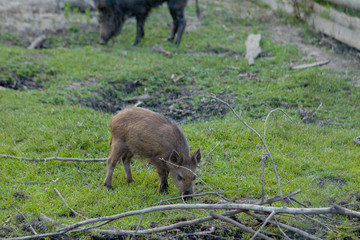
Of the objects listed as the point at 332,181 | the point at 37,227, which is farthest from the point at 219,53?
the point at 37,227

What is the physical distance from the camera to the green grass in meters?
4.91

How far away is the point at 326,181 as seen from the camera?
17.4 ft

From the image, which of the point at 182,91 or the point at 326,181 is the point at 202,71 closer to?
the point at 182,91

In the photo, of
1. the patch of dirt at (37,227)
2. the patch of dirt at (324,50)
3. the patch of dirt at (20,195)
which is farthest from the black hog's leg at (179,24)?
the patch of dirt at (37,227)

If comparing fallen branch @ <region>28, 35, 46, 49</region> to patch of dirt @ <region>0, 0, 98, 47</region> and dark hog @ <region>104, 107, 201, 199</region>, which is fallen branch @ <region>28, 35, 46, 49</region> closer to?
patch of dirt @ <region>0, 0, 98, 47</region>

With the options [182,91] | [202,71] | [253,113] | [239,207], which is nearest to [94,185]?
[239,207]

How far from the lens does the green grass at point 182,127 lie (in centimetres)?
491

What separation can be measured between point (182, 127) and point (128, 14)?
6527 mm

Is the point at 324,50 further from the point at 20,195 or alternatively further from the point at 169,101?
the point at 20,195

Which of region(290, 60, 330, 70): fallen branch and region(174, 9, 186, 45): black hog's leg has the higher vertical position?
region(174, 9, 186, 45): black hog's leg

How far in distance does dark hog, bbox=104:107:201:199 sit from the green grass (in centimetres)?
30

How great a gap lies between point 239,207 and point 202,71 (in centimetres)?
623

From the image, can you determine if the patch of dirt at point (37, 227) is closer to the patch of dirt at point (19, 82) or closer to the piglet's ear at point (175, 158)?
the piglet's ear at point (175, 158)

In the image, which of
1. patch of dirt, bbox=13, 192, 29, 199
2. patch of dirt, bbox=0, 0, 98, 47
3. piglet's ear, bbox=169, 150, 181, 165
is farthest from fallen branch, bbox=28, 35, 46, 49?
piglet's ear, bbox=169, 150, 181, 165
